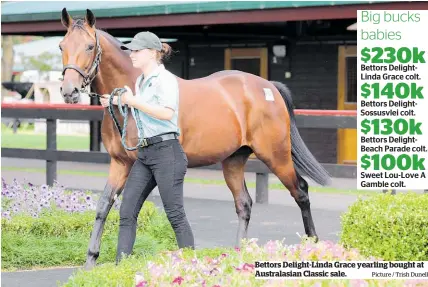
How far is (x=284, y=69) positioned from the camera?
20047 millimetres

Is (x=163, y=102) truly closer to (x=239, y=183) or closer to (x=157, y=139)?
(x=157, y=139)

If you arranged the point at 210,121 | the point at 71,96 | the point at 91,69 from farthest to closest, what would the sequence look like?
the point at 210,121
the point at 91,69
the point at 71,96

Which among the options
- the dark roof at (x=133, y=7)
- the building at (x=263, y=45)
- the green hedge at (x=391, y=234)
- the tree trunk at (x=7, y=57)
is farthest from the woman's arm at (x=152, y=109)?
the tree trunk at (x=7, y=57)

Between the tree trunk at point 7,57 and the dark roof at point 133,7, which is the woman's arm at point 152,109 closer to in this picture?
the dark roof at point 133,7

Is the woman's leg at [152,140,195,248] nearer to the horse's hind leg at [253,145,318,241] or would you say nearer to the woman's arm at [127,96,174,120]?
the woman's arm at [127,96,174,120]

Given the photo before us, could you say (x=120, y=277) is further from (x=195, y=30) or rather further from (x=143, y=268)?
(x=195, y=30)

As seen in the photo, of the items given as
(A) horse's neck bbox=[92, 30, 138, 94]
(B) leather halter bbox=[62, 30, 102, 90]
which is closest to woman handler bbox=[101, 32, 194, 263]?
(B) leather halter bbox=[62, 30, 102, 90]

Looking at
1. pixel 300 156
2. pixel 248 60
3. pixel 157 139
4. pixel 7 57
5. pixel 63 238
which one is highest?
pixel 7 57

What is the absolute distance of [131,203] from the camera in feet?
22.0

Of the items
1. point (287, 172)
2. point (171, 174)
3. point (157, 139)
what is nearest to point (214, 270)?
point (171, 174)

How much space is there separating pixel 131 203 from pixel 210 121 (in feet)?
6.23

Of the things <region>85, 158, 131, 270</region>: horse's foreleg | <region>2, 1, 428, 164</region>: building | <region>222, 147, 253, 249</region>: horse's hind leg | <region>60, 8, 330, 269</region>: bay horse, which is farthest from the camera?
<region>2, 1, 428, 164</region>: building

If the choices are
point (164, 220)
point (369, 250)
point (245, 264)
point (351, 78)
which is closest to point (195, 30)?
point (351, 78)

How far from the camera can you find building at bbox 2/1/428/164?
17.0 metres
